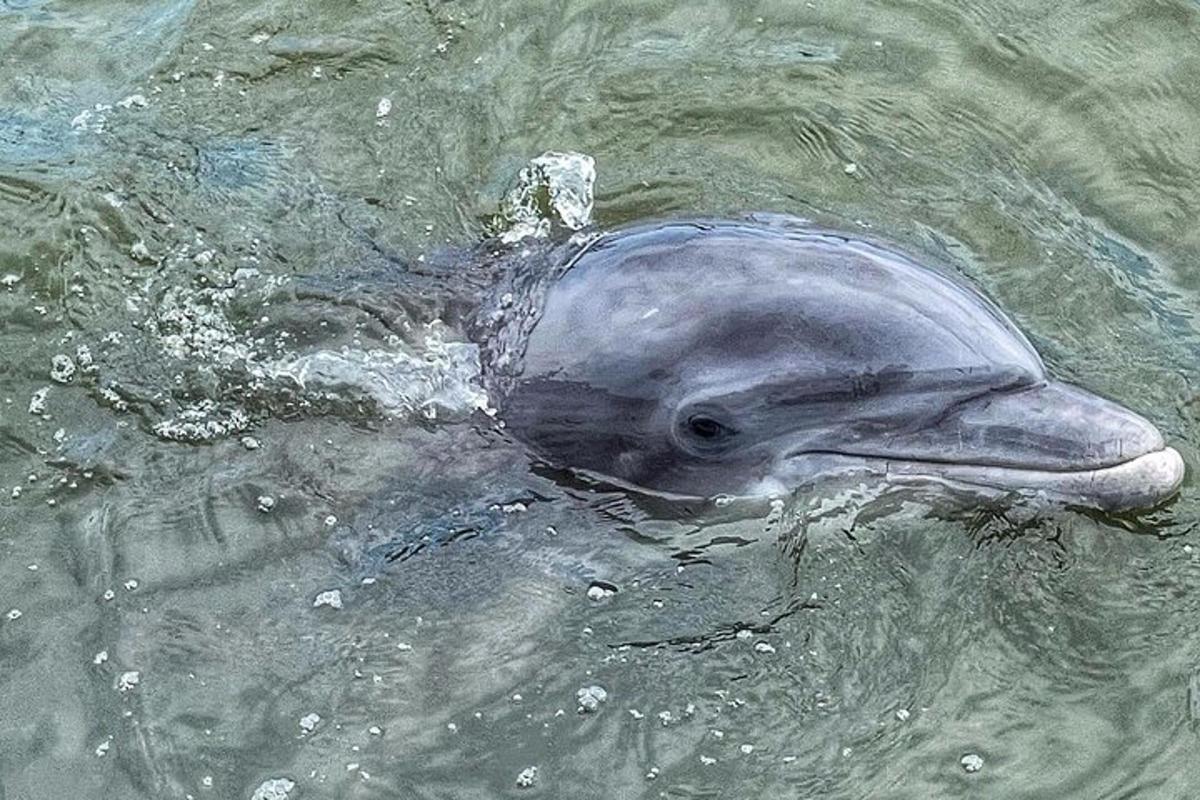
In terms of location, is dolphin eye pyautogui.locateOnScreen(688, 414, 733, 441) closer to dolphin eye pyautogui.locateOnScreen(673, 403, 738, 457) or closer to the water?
dolphin eye pyautogui.locateOnScreen(673, 403, 738, 457)

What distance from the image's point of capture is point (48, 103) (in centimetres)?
958

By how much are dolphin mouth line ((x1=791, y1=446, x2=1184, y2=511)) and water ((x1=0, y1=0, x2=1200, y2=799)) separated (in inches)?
9.6

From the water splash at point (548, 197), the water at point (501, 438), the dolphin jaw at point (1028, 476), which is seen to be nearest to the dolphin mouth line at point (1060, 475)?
the dolphin jaw at point (1028, 476)

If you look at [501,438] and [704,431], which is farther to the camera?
[501,438]

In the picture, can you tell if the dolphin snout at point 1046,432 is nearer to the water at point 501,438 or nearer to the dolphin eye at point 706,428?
the water at point 501,438

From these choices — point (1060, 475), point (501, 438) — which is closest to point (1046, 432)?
point (1060, 475)

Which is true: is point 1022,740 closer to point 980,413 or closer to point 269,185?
point 980,413

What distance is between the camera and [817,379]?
21.4 feet

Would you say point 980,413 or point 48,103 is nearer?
point 980,413

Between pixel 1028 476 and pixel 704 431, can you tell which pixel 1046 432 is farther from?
pixel 704 431

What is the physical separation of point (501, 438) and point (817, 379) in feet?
4.67

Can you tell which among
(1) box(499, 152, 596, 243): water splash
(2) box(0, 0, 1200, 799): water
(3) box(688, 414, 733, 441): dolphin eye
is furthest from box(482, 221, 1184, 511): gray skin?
(1) box(499, 152, 596, 243): water splash

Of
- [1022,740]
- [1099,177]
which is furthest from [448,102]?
[1022,740]

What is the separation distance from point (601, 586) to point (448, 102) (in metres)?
3.61
